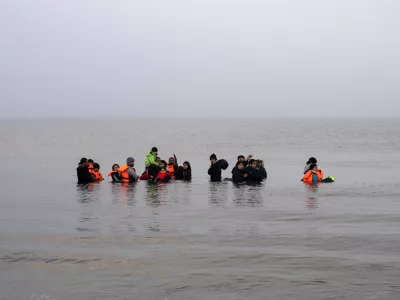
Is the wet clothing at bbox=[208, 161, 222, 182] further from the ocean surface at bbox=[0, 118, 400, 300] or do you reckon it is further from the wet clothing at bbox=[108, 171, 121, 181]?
the wet clothing at bbox=[108, 171, 121, 181]

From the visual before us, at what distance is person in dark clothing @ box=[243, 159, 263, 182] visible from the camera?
28.4 m

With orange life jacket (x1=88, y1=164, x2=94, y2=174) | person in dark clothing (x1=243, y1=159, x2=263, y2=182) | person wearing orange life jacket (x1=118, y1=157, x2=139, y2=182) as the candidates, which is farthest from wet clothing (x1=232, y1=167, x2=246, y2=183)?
orange life jacket (x1=88, y1=164, x2=94, y2=174)

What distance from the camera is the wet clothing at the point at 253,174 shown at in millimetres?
28369

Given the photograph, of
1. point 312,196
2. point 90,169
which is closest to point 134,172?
point 90,169

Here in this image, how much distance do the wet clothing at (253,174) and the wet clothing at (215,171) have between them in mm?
1487

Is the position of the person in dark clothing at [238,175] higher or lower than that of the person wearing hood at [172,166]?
lower

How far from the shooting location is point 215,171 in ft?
100

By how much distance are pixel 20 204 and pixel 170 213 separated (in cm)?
655

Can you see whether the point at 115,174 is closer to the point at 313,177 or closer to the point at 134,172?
the point at 134,172

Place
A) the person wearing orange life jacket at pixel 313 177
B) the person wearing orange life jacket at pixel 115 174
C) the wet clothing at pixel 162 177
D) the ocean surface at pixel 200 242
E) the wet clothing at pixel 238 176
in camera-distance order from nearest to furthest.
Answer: the ocean surface at pixel 200 242
the wet clothing at pixel 238 176
the person wearing orange life jacket at pixel 313 177
the wet clothing at pixel 162 177
the person wearing orange life jacket at pixel 115 174

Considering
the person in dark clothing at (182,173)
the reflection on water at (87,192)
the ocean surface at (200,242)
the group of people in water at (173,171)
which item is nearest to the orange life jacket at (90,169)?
the group of people in water at (173,171)

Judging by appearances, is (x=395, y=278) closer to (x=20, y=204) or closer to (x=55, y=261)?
(x=55, y=261)

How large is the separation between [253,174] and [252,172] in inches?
9.7

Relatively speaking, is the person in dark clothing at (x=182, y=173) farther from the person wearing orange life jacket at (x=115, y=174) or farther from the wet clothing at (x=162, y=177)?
the person wearing orange life jacket at (x=115, y=174)
